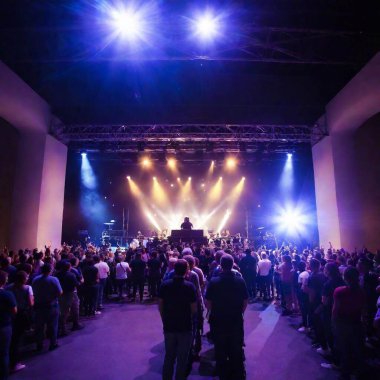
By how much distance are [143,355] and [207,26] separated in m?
8.31

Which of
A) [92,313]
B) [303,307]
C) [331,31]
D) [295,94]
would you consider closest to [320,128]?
[295,94]

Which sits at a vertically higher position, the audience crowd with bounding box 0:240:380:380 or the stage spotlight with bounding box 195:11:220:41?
the stage spotlight with bounding box 195:11:220:41

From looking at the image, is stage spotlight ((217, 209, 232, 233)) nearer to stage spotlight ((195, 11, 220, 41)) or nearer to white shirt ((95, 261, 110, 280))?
white shirt ((95, 261, 110, 280))

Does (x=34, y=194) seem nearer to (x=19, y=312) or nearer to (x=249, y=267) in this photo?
(x=19, y=312)

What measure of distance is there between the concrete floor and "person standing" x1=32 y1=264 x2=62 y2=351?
303 mm

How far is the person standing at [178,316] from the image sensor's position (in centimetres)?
361

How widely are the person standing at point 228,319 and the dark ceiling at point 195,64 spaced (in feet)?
24.6

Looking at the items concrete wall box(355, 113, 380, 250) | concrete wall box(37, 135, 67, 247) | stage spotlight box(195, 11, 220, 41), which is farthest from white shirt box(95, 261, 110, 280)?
concrete wall box(355, 113, 380, 250)

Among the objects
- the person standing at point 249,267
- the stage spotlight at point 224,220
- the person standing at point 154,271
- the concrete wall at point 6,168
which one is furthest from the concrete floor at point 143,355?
the stage spotlight at point 224,220

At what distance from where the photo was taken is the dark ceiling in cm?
829

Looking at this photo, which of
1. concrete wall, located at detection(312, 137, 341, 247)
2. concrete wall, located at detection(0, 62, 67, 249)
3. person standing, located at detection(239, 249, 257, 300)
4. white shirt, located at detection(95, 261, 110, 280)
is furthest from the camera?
concrete wall, located at detection(312, 137, 341, 247)

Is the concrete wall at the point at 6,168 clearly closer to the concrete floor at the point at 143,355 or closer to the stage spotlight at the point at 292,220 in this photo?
the concrete floor at the point at 143,355

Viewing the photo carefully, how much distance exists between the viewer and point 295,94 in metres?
12.4

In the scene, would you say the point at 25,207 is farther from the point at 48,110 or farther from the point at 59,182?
the point at 48,110
